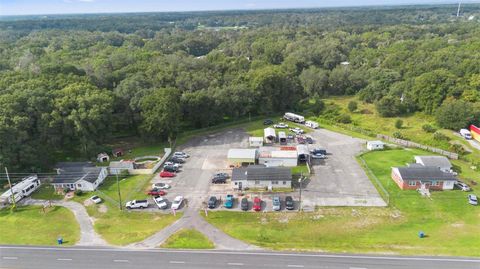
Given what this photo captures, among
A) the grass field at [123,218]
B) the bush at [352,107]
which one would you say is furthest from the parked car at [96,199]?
the bush at [352,107]

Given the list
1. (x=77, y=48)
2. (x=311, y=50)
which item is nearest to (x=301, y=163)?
(x=311, y=50)

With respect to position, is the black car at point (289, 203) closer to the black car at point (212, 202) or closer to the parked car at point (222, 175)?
the black car at point (212, 202)

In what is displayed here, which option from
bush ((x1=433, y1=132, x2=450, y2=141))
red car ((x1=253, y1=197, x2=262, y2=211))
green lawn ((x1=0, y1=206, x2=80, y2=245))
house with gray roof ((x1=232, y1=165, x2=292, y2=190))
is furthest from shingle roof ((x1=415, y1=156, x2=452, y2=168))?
green lawn ((x1=0, y1=206, x2=80, y2=245))

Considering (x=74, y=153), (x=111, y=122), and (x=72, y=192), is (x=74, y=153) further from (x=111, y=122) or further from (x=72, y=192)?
(x=72, y=192)

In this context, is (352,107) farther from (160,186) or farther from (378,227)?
(160,186)

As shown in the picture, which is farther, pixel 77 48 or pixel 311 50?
pixel 77 48

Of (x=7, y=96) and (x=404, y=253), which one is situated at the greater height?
(x=7, y=96)
